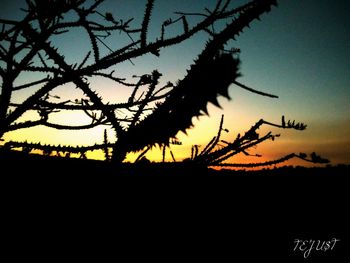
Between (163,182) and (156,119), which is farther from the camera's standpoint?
(163,182)

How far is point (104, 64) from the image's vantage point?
2.06 m

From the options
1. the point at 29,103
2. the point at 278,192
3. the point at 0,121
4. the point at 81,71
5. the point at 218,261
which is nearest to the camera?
the point at 218,261

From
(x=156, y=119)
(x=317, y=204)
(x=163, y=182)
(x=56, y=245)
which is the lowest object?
(x=56, y=245)

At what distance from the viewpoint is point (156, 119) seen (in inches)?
18.0

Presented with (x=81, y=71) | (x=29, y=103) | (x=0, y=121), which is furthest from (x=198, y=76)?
(x=0, y=121)

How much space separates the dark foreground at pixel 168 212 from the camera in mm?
1430

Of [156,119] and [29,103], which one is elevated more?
[29,103]

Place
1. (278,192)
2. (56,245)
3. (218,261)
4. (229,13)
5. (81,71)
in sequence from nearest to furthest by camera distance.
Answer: (56,245) → (218,261) → (278,192) → (229,13) → (81,71)

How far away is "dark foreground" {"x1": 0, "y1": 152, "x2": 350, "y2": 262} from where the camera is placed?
1.43 m

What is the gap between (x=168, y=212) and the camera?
1.53m

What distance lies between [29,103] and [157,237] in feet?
5.57

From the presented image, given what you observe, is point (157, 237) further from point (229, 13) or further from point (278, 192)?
point (229, 13)

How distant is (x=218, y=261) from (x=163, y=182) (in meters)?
0.53

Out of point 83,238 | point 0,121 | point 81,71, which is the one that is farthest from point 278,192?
point 0,121
